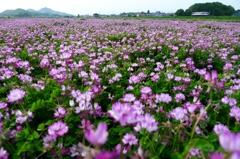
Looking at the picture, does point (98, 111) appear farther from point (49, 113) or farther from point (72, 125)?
point (49, 113)

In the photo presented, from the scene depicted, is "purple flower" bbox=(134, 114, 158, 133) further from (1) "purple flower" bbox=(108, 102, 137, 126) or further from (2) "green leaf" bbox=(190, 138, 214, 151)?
(1) "purple flower" bbox=(108, 102, 137, 126)

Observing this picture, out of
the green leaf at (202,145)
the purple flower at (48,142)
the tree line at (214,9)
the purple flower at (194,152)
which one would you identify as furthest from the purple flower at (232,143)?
Answer: the tree line at (214,9)

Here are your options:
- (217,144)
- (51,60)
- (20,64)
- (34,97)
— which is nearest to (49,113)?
(34,97)

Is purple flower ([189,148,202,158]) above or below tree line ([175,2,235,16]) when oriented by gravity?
below

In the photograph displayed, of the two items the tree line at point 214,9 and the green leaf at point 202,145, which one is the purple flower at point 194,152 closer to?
the green leaf at point 202,145

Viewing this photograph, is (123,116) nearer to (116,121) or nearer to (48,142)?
(116,121)

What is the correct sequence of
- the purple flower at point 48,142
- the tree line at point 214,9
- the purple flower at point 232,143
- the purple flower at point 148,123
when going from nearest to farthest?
the purple flower at point 232,143, the purple flower at point 148,123, the purple flower at point 48,142, the tree line at point 214,9

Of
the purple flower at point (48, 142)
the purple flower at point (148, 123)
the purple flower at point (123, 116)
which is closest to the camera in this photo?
the purple flower at point (123, 116)

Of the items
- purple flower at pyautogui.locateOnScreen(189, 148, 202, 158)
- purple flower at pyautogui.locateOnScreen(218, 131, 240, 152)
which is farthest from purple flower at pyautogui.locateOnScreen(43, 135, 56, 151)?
purple flower at pyautogui.locateOnScreen(218, 131, 240, 152)

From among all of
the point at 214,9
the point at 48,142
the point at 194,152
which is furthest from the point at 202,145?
the point at 214,9

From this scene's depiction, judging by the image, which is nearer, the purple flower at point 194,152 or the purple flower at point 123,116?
the purple flower at point 123,116

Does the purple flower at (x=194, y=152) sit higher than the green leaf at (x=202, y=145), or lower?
lower

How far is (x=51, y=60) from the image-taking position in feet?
15.6

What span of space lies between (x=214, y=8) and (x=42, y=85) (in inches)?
4274
